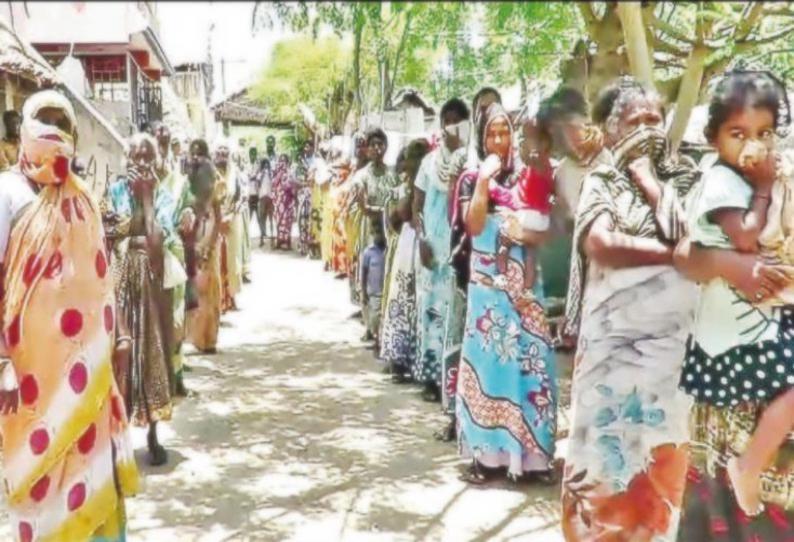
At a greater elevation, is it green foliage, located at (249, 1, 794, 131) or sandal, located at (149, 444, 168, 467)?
green foliage, located at (249, 1, 794, 131)

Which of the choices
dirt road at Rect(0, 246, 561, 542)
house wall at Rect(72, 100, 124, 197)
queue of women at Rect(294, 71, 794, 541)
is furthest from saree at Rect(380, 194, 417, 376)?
house wall at Rect(72, 100, 124, 197)

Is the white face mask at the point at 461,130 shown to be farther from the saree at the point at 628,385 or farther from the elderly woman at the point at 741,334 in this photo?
the elderly woman at the point at 741,334

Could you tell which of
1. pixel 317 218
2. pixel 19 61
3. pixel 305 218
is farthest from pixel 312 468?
pixel 305 218

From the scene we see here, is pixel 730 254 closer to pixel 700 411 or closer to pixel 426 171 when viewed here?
pixel 700 411

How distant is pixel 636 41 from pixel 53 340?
1.98 m

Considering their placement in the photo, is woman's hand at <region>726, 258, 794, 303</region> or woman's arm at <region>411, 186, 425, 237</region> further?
woman's arm at <region>411, 186, 425, 237</region>

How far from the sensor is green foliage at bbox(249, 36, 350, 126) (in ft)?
80.1

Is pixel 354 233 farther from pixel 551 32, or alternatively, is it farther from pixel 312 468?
pixel 312 468

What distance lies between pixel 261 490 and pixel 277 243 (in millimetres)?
14008

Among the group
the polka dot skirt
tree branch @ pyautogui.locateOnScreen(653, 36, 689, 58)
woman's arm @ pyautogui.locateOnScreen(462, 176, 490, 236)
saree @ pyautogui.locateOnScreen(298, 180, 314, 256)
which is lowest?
saree @ pyautogui.locateOnScreen(298, 180, 314, 256)

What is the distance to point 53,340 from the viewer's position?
10.6 feet

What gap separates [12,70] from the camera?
7.51 metres

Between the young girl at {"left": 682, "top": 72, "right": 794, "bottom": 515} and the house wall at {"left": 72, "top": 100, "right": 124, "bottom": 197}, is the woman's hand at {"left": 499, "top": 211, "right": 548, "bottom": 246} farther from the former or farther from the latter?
the house wall at {"left": 72, "top": 100, "right": 124, "bottom": 197}

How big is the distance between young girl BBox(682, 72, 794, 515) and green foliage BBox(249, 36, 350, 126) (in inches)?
801
